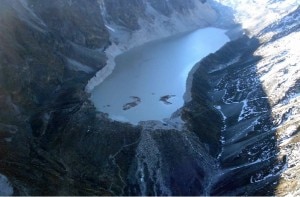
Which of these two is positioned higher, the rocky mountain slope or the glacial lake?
the rocky mountain slope

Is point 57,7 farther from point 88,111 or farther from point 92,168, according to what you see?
point 92,168

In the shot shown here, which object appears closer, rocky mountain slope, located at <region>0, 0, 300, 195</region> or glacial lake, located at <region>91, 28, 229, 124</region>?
rocky mountain slope, located at <region>0, 0, 300, 195</region>

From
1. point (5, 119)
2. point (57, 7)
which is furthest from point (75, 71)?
point (5, 119)

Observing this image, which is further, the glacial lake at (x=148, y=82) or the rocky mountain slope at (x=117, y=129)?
the glacial lake at (x=148, y=82)

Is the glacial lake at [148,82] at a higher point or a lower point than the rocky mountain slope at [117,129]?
lower
